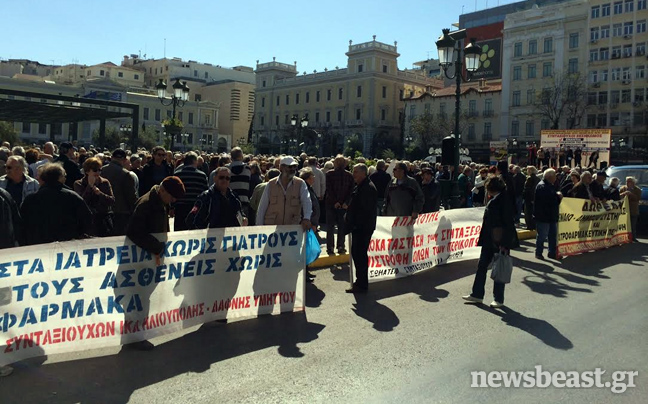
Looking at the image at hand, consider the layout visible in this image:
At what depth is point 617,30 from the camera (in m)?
57.2

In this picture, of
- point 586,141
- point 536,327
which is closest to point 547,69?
point 586,141

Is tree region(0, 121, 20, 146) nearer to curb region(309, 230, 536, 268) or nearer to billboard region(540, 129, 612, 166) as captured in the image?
billboard region(540, 129, 612, 166)

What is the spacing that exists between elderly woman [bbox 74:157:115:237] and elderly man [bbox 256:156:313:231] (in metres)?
2.11

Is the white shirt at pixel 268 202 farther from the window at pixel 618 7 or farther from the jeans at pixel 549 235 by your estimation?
the window at pixel 618 7

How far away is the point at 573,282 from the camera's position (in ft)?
30.0

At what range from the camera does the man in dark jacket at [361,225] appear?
8172mm

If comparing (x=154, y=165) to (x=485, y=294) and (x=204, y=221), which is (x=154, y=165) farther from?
(x=485, y=294)

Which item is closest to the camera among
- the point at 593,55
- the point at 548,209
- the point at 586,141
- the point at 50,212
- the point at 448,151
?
the point at 50,212

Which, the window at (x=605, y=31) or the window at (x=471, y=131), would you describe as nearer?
the window at (x=605, y=31)

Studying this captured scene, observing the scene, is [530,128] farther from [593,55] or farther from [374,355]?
[374,355]

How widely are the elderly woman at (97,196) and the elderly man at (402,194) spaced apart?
15.8 feet

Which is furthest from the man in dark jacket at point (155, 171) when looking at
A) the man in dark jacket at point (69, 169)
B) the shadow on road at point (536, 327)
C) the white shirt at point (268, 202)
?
the shadow on road at point (536, 327)

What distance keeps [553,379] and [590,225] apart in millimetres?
8568

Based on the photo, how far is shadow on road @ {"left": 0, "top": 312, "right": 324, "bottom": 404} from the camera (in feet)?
14.7
